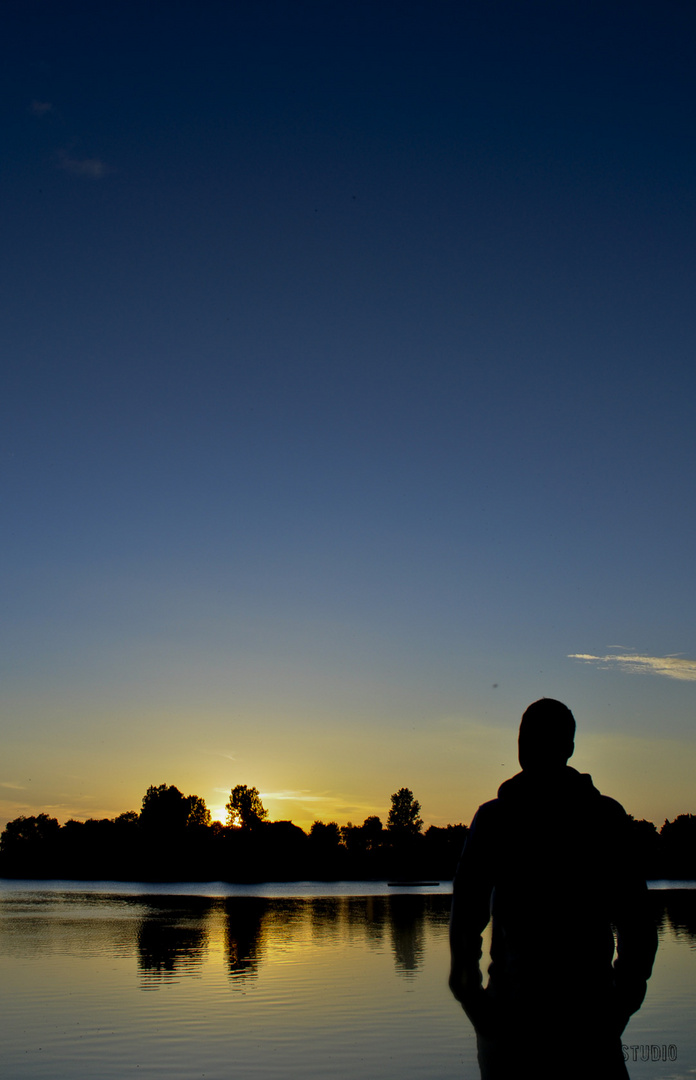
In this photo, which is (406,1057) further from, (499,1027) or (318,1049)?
(499,1027)

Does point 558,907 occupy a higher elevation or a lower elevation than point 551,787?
lower

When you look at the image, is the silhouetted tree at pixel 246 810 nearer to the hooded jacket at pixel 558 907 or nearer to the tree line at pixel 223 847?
the tree line at pixel 223 847

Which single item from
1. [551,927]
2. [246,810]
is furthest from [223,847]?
[551,927]

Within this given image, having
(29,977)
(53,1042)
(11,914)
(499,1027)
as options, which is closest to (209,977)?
(29,977)

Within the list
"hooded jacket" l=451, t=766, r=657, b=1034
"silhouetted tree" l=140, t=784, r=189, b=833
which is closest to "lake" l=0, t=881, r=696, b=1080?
"hooded jacket" l=451, t=766, r=657, b=1034

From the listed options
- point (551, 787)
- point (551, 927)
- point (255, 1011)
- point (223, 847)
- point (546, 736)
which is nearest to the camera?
point (551, 927)

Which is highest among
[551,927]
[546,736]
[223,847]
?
[546,736]

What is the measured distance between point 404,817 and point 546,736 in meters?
198

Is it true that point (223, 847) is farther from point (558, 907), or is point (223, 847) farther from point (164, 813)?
point (558, 907)

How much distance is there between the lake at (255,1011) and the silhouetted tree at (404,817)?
511ft

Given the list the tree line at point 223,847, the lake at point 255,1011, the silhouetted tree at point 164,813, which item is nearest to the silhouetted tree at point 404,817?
the tree line at point 223,847

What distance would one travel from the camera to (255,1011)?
67.8 feet

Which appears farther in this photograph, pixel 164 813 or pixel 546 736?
pixel 164 813

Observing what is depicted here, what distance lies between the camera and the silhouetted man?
12.7ft
